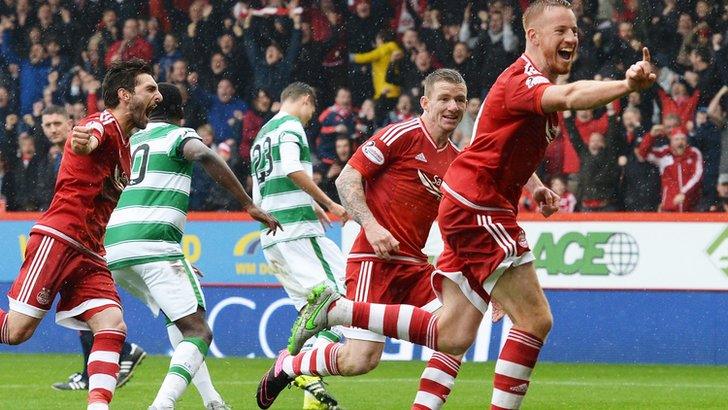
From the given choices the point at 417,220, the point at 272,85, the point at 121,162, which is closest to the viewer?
the point at 121,162

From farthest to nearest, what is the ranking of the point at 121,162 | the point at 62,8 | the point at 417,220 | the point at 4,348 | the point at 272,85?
the point at 62,8
the point at 272,85
the point at 4,348
the point at 417,220
the point at 121,162

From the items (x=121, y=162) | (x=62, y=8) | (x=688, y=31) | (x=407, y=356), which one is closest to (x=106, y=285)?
(x=121, y=162)

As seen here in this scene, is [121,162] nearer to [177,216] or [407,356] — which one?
[177,216]

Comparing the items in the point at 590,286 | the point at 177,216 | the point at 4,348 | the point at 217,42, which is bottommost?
the point at 4,348

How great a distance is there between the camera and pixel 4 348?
1548cm

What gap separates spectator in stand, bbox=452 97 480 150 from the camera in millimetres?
15727

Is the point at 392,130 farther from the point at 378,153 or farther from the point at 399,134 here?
the point at 378,153

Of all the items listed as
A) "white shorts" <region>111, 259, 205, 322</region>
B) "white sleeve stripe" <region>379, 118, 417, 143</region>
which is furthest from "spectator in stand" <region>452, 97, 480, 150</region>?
"white shorts" <region>111, 259, 205, 322</region>

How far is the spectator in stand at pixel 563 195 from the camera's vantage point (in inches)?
581

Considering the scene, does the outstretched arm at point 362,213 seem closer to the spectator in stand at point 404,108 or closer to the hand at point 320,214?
the hand at point 320,214

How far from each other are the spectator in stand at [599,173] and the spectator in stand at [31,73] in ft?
26.2

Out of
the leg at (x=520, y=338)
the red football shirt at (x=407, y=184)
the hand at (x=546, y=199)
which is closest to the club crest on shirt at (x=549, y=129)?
the leg at (x=520, y=338)

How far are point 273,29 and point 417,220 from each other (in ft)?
32.9

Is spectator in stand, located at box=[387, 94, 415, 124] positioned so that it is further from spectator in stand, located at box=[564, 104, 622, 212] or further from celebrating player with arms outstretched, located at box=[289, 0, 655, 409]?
celebrating player with arms outstretched, located at box=[289, 0, 655, 409]
